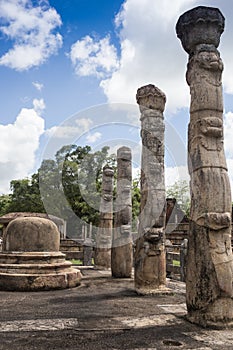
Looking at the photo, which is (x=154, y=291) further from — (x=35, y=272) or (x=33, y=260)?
(x=33, y=260)

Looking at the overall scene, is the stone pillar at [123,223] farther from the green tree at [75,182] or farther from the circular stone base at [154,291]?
the green tree at [75,182]

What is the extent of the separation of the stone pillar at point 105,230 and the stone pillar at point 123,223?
90.7 inches

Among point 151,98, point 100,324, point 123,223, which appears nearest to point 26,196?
point 123,223

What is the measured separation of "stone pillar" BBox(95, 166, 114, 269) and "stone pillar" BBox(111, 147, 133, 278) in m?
2.30

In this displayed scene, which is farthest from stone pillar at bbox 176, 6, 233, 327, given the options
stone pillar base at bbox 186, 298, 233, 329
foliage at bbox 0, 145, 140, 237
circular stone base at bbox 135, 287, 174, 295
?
foliage at bbox 0, 145, 140, 237

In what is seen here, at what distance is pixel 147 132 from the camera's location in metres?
8.29

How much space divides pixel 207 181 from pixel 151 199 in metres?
3.11

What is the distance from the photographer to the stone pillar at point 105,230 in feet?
44.0

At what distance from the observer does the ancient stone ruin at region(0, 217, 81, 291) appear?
7977 mm

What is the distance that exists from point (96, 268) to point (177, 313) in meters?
8.21

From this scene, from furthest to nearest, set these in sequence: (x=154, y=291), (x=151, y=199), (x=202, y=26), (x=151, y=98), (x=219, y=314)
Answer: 1. (x=151, y=98)
2. (x=151, y=199)
3. (x=154, y=291)
4. (x=202, y=26)
5. (x=219, y=314)

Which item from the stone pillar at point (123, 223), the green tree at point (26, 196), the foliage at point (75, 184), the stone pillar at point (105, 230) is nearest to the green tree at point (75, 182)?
the foliage at point (75, 184)

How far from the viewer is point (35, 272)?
27.0 feet

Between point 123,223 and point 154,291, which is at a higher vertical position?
point 123,223
